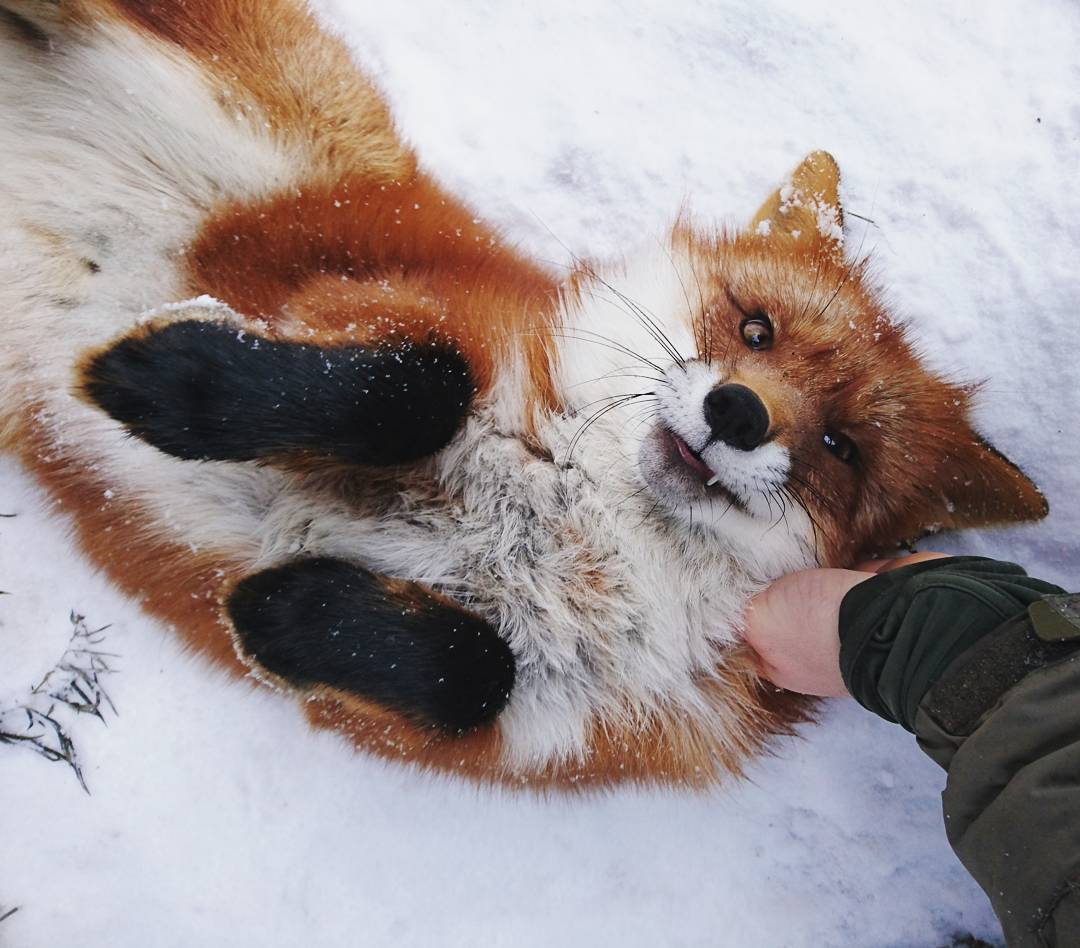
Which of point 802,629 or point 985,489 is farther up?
point 985,489

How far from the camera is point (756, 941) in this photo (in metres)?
2.80

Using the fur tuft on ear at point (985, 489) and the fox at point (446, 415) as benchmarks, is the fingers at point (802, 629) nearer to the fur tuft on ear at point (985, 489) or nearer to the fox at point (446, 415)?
the fox at point (446, 415)

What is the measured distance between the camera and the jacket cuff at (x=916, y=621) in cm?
179

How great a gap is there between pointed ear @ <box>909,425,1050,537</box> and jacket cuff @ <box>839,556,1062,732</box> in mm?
254

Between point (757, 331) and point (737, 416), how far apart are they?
39 centimetres

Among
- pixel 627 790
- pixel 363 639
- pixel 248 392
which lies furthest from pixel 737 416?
pixel 627 790

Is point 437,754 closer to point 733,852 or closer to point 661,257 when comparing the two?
point 733,852

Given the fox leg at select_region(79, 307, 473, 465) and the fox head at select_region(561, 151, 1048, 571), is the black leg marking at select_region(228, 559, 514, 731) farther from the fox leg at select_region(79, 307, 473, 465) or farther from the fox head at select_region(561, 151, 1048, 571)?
the fox head at select_region(561, 151, 1048, 571)

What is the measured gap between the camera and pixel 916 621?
185 cm

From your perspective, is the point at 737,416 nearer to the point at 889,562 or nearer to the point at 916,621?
the point at 916,621

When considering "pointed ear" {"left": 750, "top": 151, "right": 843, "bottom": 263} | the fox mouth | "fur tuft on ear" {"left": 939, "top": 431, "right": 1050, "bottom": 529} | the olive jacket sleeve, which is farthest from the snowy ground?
the fox mouth

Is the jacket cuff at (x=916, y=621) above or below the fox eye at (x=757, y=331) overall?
below

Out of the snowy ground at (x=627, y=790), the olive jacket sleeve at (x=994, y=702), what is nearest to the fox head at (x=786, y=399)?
the olive jacket sleeve at (x=994, y=702)

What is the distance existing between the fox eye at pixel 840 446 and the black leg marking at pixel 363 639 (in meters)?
1.08
